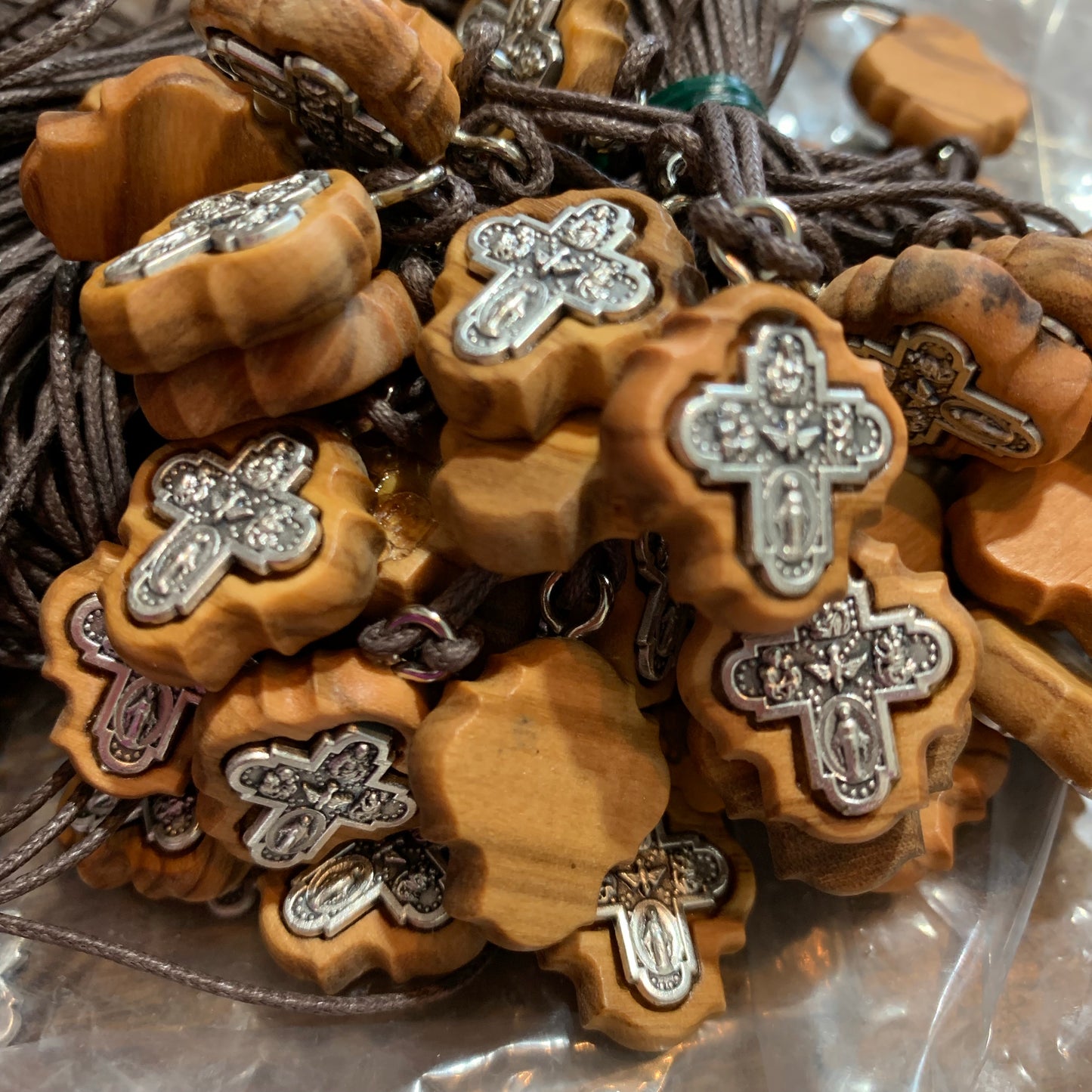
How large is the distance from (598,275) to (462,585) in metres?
0.29

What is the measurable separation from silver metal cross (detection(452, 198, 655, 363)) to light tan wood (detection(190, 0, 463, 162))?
0.40ft

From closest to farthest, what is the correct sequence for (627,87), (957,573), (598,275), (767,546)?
(767,546) → (598,275) → (957,573) → (627,87)

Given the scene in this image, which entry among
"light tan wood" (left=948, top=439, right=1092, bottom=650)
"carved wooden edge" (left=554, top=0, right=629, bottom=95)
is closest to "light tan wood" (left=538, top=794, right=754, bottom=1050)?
"light tan wood" (left=948, top=439, right=1092, bottom=650)

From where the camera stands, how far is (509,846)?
0.77m

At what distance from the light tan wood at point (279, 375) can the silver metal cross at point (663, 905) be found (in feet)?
1.77

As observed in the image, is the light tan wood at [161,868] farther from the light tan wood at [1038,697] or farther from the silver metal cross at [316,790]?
the light tan wood at [1038,697]

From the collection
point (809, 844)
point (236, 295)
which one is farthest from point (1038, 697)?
point (236, 295)

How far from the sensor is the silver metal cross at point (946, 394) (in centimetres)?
80

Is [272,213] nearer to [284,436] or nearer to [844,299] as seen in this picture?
[284,436]

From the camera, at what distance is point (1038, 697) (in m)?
0.87

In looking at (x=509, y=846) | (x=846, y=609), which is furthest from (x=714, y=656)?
(x=509, y=846)

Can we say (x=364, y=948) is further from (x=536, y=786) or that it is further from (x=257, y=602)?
(x=257, y=602)

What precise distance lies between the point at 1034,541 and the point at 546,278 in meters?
0.53

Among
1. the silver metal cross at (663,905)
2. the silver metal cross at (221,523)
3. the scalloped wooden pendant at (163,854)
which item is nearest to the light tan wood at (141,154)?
the silver metal cross at (221,523)
